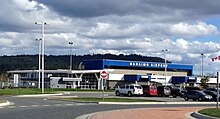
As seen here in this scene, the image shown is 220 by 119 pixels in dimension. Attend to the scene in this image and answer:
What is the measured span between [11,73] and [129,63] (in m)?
35.6

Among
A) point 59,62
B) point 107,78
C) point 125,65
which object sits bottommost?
point 107,78

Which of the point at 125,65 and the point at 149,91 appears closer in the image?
the point at 149,91

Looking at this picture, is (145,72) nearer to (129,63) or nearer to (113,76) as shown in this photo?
(129,63)

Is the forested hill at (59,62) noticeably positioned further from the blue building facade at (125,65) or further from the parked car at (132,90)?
the parked car at (132,90)

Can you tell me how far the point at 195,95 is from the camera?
5138cm

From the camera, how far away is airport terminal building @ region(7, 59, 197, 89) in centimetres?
10725

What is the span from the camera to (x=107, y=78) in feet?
355

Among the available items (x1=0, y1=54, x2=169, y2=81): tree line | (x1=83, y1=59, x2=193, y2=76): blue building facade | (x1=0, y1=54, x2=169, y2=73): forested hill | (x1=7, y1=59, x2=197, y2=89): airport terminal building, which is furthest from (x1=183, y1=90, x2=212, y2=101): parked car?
(x1=0, y1=54, x2=169, y2=73): forested hill

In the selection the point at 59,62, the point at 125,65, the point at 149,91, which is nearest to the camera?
the point at 149,91

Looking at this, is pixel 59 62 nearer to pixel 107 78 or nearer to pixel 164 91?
pixel 107 78

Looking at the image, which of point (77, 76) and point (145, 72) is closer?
point (77, 76)

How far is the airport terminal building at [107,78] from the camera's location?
4222 inches

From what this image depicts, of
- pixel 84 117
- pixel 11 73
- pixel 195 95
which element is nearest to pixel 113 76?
pixel 11 73

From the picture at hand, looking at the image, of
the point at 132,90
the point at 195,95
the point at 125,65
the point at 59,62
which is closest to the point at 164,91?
the point at 132,90
